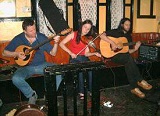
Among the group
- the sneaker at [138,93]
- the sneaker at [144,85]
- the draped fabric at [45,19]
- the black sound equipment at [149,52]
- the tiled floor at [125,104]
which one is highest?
the draped fabric at [45,19]

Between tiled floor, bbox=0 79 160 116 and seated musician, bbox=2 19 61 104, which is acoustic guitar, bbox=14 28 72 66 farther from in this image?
→ tiled floor, bbox=0 79 160 116

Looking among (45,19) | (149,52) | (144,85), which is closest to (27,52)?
(45,19)

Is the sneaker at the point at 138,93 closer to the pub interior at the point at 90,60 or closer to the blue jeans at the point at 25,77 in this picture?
the pub interior at the point at 90,60

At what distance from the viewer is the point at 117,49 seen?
5352 mm

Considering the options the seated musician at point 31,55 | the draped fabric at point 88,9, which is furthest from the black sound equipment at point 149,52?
the seated musician at point 31,55

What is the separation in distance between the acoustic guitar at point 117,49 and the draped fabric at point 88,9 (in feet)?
3.52

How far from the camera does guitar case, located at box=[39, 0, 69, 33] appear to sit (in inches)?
226

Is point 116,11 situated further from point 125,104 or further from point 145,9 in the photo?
point 125,104

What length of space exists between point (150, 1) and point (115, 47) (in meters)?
2.95

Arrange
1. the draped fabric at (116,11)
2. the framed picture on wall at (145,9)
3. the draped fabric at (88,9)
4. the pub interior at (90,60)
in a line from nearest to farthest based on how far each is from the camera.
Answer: the pub interior at (90,60) < the draped fabric at (88,9) < the draped fabric at (116,11) < the framed picture on wall at (145,9)

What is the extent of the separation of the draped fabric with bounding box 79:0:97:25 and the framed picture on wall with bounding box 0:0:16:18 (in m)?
1.87

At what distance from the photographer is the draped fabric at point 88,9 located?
240 inches

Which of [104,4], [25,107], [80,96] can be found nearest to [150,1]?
[104,4]

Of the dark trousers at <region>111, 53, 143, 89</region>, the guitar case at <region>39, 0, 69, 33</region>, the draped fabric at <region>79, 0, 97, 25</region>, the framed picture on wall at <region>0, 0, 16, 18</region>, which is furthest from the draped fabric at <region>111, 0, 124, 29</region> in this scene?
the framed picture on wall at <region>0, 0, 16, 18</region>
